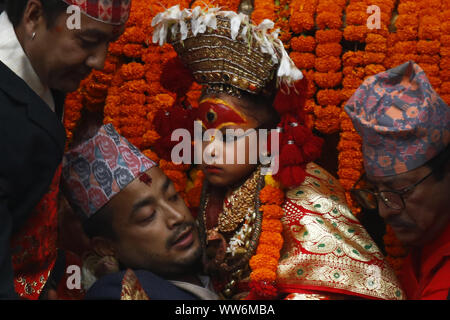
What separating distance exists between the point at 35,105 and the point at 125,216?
2.10 ft

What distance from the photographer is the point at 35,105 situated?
2002 mm

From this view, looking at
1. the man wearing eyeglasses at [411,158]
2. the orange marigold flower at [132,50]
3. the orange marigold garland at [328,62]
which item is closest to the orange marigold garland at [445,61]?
the orange marigold garland at [328,62]

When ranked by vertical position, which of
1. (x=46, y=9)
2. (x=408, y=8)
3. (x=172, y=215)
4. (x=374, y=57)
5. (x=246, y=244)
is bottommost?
(x=246, y=244)

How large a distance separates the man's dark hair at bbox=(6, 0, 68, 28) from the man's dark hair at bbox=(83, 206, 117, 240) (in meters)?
0.78

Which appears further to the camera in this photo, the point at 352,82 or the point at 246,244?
the point at 352,82

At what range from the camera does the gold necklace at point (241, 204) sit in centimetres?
287

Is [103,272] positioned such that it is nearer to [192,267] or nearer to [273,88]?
[192,267]

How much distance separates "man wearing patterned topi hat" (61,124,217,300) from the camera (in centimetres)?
242

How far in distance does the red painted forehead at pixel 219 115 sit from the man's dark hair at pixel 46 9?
0.93m

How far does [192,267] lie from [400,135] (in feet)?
3.39

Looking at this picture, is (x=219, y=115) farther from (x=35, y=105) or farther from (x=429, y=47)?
(x=429, y=47)

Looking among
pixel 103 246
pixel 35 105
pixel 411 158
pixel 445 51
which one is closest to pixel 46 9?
pixel 35 105

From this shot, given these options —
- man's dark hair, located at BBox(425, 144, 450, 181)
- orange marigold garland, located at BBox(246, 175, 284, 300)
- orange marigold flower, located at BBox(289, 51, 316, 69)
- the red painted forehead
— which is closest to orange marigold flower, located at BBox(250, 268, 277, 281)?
orange marigold garland, located at BBox(246, 175, 284, 300)

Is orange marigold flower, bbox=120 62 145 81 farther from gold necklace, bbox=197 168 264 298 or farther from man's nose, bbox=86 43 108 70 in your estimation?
man's nose, bbox=86 43 108 70
